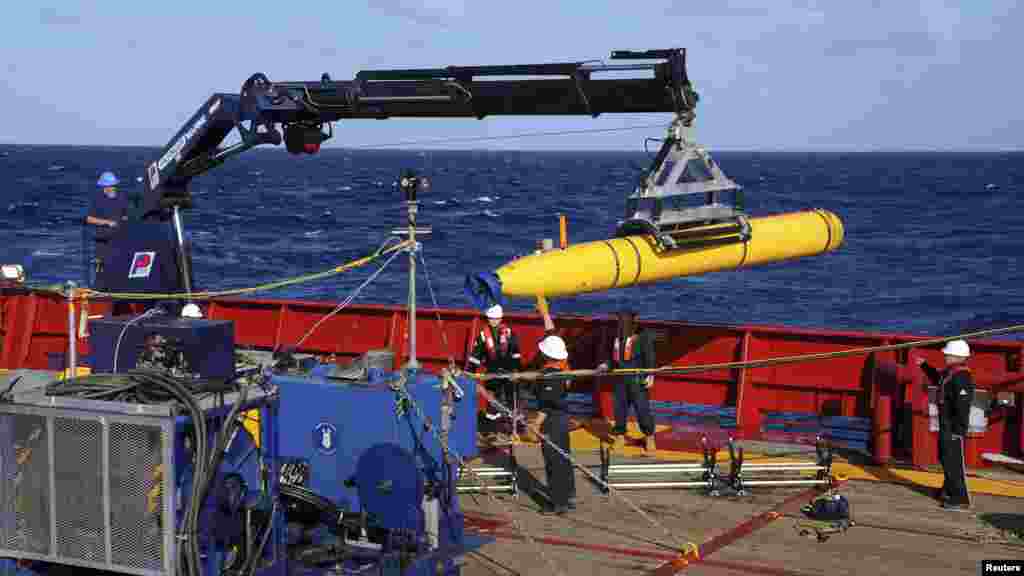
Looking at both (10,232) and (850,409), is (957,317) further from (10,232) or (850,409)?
(10,232)

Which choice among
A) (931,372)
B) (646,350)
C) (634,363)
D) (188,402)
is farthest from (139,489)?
(931,372)

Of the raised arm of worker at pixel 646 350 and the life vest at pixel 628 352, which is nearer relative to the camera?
the life vest at pixel 628 352

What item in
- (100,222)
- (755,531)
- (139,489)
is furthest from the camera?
(100,222)

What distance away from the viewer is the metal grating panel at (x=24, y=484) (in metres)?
8.35

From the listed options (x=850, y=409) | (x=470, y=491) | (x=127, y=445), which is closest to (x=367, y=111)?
(x=470, y=491)

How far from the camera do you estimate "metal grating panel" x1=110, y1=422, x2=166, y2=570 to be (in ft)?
26.2

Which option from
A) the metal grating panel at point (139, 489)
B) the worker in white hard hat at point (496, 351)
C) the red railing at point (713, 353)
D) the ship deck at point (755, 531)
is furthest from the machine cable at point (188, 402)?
the worker in white hard hat at point (496, 351)

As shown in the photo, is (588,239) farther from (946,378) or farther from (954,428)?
(954,428)

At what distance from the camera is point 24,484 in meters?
8.45

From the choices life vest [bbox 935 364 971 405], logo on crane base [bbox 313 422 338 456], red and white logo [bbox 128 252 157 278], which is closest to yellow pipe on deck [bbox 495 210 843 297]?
life vest [bbox 935 364 971 405]

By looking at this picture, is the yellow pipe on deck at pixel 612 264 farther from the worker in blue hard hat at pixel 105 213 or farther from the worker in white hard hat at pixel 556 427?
the worker in blue hard hat at pixel 105 213

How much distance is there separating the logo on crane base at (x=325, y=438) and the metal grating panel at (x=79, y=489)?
2.36 metres

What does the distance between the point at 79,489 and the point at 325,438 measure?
Answer: 2380mm

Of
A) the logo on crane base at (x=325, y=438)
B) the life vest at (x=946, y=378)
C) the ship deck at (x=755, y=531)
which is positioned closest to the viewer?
the logo on crane base at (x=325, y=438)
